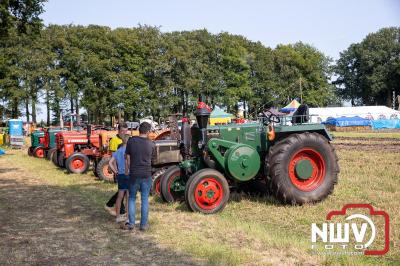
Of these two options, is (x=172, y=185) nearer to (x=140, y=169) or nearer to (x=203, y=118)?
(x=203, y=118)

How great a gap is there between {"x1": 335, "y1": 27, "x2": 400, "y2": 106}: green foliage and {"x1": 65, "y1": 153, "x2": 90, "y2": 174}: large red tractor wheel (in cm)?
5733

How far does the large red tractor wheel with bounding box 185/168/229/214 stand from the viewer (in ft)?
23.0

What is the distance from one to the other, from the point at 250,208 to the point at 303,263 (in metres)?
2.81

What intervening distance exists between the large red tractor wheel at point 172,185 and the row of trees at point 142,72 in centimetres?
3161

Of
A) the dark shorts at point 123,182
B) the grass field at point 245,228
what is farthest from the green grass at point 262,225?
the dark shorts at point 123,182

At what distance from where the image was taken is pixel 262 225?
625cm

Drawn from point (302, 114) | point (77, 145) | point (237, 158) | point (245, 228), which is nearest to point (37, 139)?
point (77, 145)

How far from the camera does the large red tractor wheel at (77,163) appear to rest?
542 inches

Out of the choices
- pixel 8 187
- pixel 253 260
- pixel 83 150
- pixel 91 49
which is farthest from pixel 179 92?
pixel 253 260

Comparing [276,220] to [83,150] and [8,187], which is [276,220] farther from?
[83,150]

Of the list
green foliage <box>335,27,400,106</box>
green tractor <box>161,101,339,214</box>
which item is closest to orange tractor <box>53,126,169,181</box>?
green tractor <box>161,101,339,214</box>

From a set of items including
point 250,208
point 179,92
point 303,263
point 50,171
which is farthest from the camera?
point 179,92

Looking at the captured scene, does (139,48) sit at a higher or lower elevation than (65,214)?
higher

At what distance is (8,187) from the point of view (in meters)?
11.0
